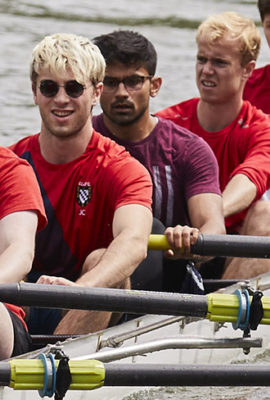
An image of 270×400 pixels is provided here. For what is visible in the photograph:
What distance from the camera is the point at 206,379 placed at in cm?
334

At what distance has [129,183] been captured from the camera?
14.2 ft

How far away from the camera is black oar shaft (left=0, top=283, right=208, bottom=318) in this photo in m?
3.33

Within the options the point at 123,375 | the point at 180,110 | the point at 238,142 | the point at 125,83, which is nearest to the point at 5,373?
the point at 123,375

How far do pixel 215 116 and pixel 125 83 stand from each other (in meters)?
0.67

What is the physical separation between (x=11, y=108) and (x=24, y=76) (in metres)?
0.91

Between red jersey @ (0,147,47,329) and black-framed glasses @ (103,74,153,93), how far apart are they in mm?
958

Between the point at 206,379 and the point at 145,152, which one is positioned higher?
the point at 145,152

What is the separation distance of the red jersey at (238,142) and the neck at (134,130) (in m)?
0.50

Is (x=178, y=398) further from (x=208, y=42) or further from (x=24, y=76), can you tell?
(x=24, y=76)

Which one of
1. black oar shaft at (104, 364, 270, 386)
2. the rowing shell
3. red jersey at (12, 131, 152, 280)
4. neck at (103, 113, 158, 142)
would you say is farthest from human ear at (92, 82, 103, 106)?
black oar shaft at (104, 364, 270, 386)

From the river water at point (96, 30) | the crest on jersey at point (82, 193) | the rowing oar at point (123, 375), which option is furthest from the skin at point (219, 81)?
the river water at point (96, 30)

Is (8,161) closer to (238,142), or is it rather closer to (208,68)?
(238,142)

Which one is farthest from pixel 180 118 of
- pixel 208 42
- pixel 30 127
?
pixel 30 127

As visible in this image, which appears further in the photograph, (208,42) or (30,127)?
(30,127)
